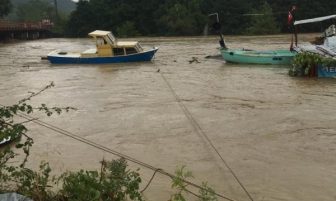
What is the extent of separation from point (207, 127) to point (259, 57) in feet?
43.0

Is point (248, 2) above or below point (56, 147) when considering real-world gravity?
above

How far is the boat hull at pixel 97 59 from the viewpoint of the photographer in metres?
26.3

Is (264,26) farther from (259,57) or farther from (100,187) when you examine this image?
(100,187)

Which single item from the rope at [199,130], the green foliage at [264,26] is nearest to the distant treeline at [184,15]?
the green foliage at [264,26]

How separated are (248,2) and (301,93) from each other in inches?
2219

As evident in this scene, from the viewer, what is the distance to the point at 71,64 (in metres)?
27.0

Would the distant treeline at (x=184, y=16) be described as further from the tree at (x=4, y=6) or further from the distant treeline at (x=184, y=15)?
the tree at (x=4, y=6)

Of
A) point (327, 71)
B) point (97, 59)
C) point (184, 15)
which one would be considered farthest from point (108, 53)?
point (184, 15)

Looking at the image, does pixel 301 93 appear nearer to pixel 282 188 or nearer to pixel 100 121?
pixel 100 121

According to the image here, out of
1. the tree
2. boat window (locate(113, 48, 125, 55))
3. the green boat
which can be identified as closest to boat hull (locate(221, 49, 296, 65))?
the green boat

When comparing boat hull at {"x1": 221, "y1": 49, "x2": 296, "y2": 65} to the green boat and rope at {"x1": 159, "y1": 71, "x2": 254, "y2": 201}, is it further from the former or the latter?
rope at {"x1": 159, "y1": 71, "x2": 254, "y2": 201}

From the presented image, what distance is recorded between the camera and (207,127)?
11.6m

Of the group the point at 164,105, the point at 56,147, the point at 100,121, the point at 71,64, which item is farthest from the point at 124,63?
the point at 56,147

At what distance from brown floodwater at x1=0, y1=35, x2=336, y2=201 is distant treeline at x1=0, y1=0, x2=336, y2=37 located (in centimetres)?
4212
